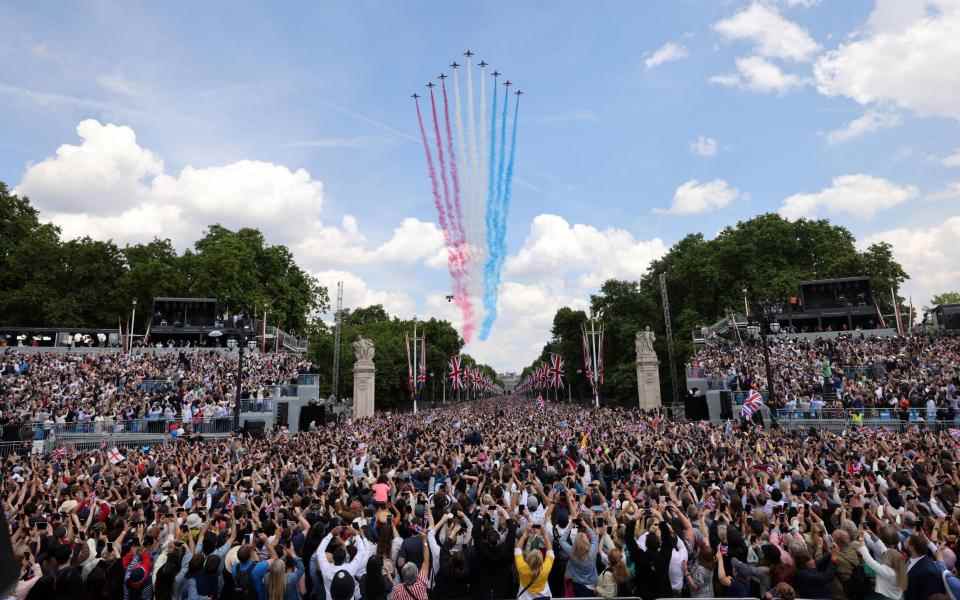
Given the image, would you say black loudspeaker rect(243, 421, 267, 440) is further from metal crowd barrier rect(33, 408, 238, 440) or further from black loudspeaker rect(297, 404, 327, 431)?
black loudspeaker rect(297, 404, 327, 431)

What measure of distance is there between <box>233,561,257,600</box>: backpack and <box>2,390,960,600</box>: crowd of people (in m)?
0.02

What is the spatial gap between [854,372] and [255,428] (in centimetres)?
3388

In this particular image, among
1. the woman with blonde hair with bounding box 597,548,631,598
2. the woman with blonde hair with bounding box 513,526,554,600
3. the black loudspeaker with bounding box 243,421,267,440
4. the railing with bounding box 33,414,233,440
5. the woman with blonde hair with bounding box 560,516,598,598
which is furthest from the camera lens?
the black loudspeaker with bounding box 243,421,267,440

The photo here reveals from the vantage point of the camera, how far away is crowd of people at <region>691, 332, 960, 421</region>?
83.7 feet

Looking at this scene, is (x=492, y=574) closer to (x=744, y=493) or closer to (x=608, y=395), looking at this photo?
(x=744, y=493)

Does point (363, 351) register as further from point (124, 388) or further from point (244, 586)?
point (244, 586)

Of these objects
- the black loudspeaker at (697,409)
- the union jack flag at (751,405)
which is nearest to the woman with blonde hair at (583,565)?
the union jack flag at (751,405)

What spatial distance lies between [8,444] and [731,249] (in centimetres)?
6463

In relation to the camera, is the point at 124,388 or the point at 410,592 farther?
the point at 124,388

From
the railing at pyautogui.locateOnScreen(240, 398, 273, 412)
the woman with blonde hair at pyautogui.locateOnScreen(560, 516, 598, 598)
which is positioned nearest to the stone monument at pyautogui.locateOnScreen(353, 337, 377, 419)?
the railing at pyautogui.locateOnScreen(240, 398, 273, 412)

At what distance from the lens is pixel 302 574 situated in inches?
281

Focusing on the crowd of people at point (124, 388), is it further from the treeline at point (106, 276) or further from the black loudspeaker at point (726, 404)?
the black loudspeaker at point (726, 404)

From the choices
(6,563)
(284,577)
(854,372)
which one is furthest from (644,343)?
(6,563)

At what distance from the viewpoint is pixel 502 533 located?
8062 mm
